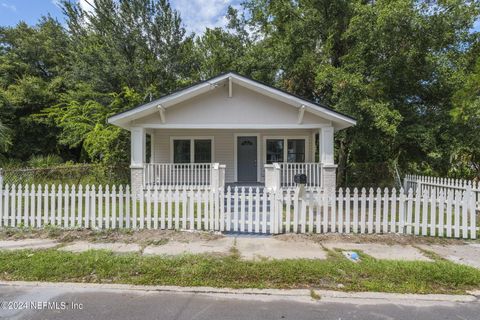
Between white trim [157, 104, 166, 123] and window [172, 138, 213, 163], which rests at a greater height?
white trim [157, 104, 166, 123]

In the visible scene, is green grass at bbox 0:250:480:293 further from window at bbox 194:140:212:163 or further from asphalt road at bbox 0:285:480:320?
window at bbox 194:140:212:163

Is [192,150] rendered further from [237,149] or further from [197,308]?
[197,308]

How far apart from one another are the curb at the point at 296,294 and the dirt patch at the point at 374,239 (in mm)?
2265

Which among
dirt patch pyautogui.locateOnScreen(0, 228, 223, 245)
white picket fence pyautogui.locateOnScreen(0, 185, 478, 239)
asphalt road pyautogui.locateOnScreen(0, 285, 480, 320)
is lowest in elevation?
asphalt road pyautogui.locateOnScreen(0, 285, 480, 320)

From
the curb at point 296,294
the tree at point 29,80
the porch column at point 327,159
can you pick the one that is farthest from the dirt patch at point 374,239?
the tree at point 29,80

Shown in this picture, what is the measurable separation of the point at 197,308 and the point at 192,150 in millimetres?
10645

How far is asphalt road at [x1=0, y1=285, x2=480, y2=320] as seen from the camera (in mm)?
3447

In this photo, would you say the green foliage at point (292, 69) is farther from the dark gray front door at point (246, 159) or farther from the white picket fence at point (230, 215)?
the dark gray front door at point (246, 159)

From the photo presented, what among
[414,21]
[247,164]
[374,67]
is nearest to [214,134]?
[247,164]

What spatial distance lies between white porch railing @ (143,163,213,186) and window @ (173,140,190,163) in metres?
0.63

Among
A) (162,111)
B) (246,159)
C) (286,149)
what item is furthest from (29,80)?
(286,149)

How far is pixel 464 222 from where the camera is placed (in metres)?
6.53

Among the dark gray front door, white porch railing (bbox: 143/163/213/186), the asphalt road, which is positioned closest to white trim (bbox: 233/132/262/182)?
the dark gray front door

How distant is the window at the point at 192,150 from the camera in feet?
45.3
